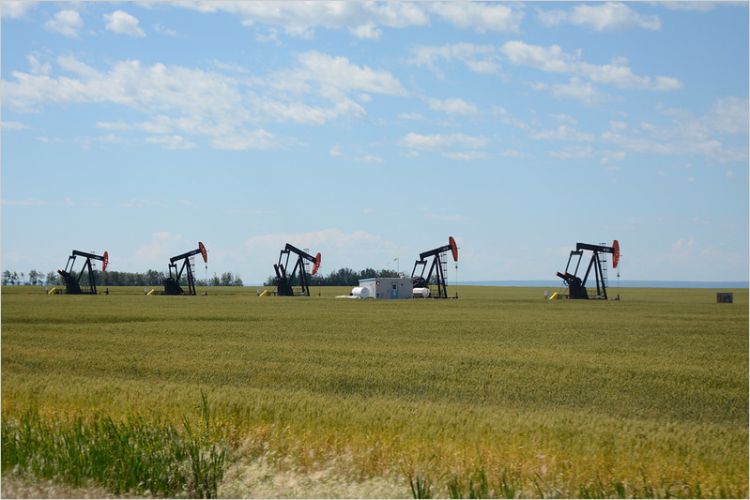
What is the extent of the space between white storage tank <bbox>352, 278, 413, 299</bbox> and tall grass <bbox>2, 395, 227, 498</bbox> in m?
76.0

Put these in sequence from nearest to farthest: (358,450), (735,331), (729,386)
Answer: (358,450) → (729,386) → (735,331)

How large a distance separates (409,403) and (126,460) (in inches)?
347

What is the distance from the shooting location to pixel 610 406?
17.5 meters

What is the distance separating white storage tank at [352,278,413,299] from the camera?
86125 mm

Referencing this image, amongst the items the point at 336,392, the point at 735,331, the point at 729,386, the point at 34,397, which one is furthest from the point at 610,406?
the point at 735,331

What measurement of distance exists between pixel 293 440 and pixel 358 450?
1.21 m

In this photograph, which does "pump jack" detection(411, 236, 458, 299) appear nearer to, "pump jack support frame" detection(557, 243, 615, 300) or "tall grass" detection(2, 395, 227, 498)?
"pump jack support frame" detection(557, 243, 615, 300)

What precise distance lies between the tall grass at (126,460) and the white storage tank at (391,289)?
76.0 m

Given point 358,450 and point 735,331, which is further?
point 735,331

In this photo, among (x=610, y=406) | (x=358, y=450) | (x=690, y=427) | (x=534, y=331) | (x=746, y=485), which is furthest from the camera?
(x=534, y=331)

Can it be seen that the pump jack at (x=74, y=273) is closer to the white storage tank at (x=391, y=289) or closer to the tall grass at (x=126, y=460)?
the white storage tank at (x=391, y=289)

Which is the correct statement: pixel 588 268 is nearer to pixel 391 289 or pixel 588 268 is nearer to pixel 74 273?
pixel 391 289

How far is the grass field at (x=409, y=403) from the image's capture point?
9312 mm

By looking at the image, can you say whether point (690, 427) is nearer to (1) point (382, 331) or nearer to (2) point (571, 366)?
(2) point (571, 366)
